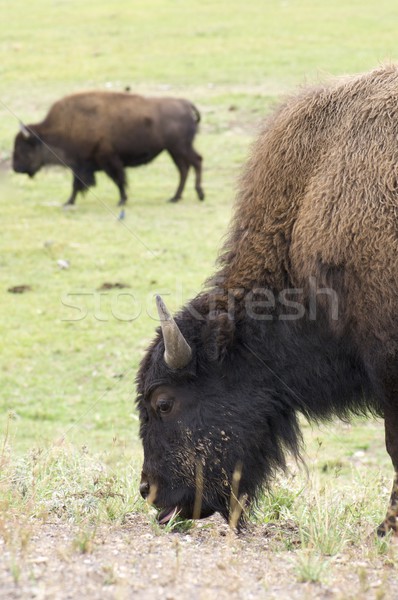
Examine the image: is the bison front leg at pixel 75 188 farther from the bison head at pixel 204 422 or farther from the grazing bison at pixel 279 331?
the bison head at pixel 204 422

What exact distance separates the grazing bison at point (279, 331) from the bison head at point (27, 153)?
44.9 feet

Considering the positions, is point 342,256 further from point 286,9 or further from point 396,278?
point 286,9

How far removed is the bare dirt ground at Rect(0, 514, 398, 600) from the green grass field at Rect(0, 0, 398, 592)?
797 millimetres

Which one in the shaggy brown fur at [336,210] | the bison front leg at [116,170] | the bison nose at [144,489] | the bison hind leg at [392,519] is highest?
the shaggy brown fur at [336,210]

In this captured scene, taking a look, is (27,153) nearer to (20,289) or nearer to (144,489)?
(20,289)

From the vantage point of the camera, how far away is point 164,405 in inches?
213

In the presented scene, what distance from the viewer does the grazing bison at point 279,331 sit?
5125 millimetres

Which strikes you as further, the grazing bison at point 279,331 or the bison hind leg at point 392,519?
the grazing bison at point 279,331

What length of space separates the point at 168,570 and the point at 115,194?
14.7m

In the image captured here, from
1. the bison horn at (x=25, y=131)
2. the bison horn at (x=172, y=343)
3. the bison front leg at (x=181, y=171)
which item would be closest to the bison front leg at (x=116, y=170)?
the bison front leg at (x=181, y=171)

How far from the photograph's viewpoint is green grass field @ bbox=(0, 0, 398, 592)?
9016 mm

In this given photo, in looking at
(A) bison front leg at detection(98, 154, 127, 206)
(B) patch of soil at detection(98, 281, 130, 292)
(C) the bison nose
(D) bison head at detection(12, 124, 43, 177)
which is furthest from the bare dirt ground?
(D) bison head at detection(12, 124, 43, 177)

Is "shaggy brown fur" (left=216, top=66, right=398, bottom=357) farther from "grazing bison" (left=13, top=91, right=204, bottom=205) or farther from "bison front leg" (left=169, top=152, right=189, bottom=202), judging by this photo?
"grazing bison" (left=13, top=91, right=204, bottom=205)

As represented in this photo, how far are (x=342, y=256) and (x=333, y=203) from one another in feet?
1.03
